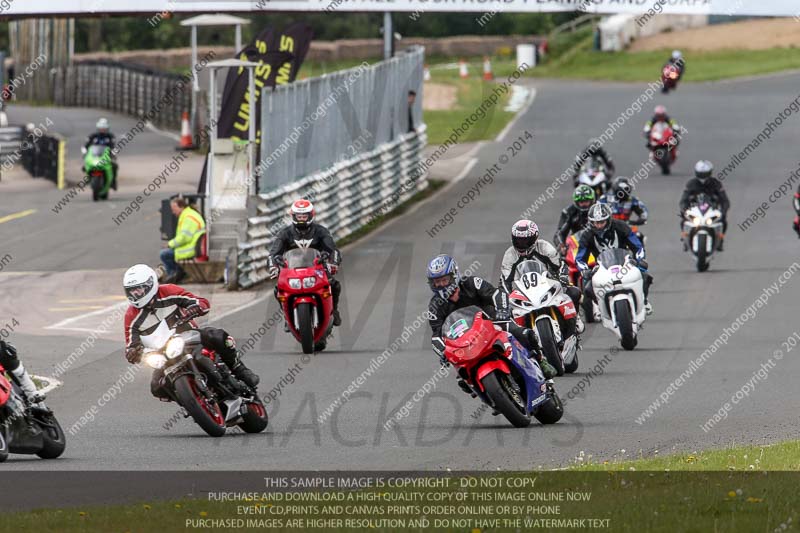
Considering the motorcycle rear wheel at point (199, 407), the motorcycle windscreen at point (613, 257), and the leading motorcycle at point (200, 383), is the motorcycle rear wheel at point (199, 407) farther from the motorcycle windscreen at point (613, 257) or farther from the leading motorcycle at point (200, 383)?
the motorcycle windscreen at point (613, 257)

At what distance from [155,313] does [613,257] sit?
19.3ft

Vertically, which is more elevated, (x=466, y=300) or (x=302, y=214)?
(x=466, y=300)

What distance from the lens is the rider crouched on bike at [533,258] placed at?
14.7m

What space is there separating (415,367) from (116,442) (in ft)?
14.6

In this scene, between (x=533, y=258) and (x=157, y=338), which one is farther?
(x=533, y=258)

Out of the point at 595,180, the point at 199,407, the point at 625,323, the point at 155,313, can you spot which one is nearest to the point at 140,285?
the point at 155,313

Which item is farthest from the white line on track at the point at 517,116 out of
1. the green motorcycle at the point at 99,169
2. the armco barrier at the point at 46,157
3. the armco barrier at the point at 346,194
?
the green motorcycle at the point at 99,169

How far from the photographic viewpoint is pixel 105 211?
3138cm

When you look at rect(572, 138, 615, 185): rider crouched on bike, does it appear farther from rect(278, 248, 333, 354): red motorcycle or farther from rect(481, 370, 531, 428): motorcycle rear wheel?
rect(481, 370, 531, 428): motorcycle rear wheel

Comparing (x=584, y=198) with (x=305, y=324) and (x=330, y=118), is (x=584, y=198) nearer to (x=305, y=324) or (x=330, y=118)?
(x=305, y=324)

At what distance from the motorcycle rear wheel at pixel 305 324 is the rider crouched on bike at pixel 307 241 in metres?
0.31

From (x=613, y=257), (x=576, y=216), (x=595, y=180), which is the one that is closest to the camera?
(x=613, y=257)

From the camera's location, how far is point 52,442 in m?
12.0
